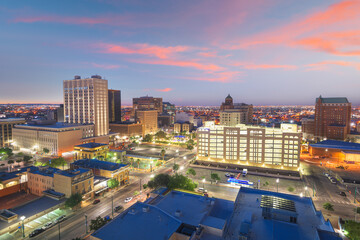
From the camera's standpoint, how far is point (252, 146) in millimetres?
82250

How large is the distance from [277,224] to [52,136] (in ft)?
359

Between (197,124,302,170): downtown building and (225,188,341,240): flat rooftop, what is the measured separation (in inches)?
1556

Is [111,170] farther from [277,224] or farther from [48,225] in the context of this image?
[277,224]

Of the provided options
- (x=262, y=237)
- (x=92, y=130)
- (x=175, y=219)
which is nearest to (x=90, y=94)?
(x=92, y=130)

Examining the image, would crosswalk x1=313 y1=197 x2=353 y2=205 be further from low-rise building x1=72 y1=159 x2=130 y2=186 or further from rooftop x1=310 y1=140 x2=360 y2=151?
low-rise building x1=72 y1=159 x2=130 y2=186

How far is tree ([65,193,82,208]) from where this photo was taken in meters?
46.8

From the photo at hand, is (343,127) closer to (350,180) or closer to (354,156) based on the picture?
(354,156)

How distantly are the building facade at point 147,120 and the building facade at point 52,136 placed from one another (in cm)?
4772

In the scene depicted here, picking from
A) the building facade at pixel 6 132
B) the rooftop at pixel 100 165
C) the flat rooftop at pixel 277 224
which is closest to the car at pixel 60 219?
the rooftop at pixel 100 165

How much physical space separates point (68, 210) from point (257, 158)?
67.8 metres

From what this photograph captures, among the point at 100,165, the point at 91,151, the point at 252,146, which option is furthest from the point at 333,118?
the point at 91,151

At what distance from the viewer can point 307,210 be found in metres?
37.6

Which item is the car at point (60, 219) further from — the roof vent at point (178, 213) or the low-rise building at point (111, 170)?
the roof vent at point (178, 213)

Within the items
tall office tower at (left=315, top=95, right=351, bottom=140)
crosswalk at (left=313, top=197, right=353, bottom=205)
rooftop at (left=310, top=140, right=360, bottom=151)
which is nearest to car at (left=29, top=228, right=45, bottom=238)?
crosswalk at (left=313, top=197, right=353, bottom=205)
